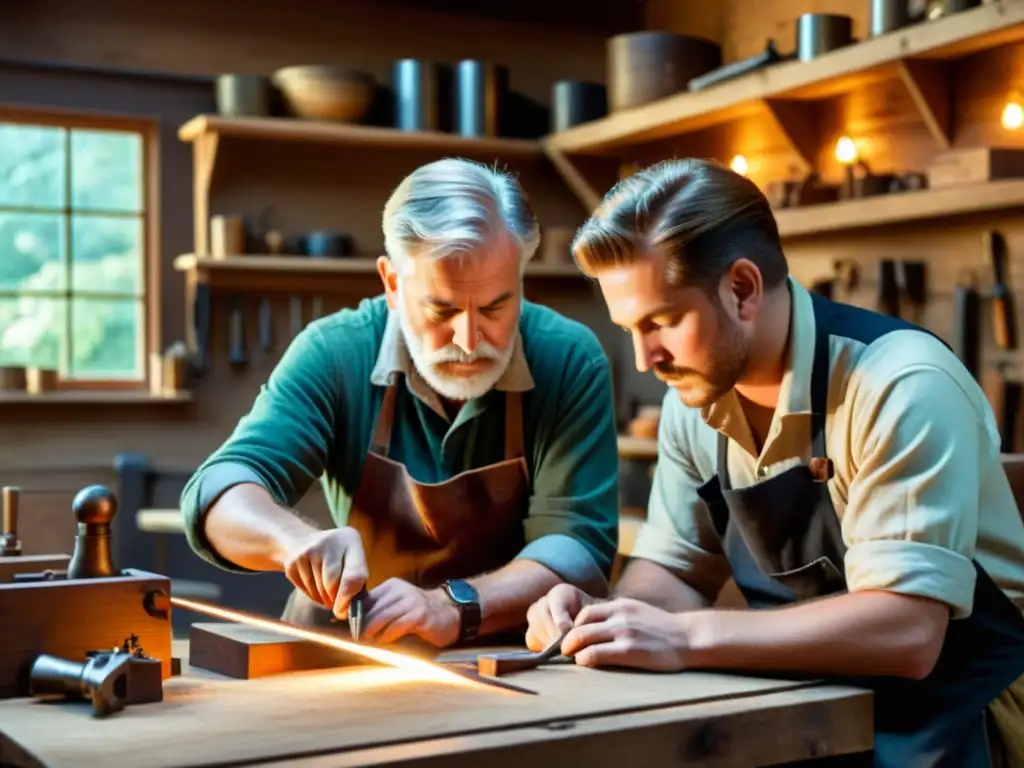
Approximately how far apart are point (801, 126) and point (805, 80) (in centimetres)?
45

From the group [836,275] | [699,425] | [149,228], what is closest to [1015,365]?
[836,275]

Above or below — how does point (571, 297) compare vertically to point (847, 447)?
above

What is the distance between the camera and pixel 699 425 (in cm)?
237

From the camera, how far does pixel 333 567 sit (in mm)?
2043

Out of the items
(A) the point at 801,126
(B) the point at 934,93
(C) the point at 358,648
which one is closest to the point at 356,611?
(C) the point at 358,648

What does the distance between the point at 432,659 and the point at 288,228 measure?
13.6 feet

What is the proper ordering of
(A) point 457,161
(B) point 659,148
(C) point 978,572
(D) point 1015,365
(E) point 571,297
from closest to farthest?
1. (C) point 978,572
2. (A) point 457,161
3. (D) point 1015,365
4. (B) point 659,148
5. (E) point 571,297

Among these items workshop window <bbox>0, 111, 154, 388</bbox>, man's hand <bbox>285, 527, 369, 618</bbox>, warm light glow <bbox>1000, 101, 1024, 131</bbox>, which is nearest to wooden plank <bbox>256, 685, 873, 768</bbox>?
man's hand <bbox>285, 527, 369, 618</bbox>

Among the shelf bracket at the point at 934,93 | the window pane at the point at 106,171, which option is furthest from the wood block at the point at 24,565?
the window pane at the point at 106,171

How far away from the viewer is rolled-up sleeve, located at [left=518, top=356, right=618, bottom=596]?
8.32 ft

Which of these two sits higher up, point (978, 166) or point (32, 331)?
point (978, 166)

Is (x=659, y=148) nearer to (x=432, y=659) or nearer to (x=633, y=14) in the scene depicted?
(x=633, y=14)

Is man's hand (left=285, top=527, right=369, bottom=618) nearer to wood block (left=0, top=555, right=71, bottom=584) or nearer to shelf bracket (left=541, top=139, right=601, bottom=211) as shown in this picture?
wood block (left=0, top=555, right=71, bottom=584)

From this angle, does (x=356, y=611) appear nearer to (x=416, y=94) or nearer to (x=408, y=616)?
(x=408, y=616)
